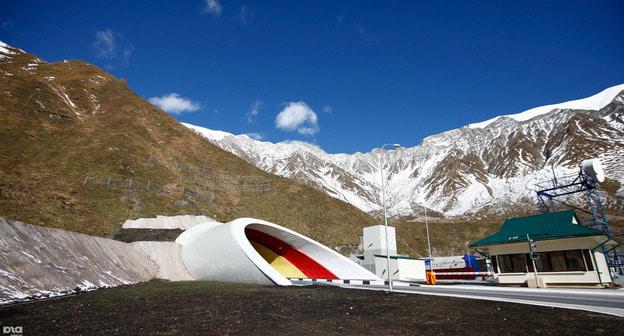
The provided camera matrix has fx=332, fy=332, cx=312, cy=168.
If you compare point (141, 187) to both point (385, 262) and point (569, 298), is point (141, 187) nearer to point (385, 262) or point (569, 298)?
A: point (385, 262)

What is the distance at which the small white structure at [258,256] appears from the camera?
22672 mm

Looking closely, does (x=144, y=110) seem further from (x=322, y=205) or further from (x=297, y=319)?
(x=297, y=319)

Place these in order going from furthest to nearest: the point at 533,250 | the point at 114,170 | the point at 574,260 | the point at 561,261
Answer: the point at 114,170 → the point at 561,261 → the point at 574,260 → the point at 533,250

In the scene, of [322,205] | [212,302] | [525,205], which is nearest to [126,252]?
[212,302]

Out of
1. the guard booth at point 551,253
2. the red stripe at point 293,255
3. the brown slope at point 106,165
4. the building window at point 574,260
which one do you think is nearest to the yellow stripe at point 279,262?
the red stripe at point 293,255

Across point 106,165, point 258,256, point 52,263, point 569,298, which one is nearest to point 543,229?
point 569,298

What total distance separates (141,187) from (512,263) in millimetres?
49155

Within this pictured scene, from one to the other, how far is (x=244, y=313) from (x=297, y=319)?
1.88m

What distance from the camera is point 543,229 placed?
2569cm

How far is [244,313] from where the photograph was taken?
33.5 ft

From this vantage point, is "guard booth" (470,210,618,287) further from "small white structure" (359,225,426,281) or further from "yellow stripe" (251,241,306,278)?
"yellow stripe" (251,241,306,278)

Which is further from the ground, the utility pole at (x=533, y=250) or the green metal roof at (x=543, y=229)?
the green metal roof at (x=543, y=229)

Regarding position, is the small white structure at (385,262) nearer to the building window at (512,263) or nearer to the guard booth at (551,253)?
the building window at (512,263)

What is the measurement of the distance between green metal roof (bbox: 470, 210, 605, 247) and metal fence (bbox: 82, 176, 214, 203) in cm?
4408
